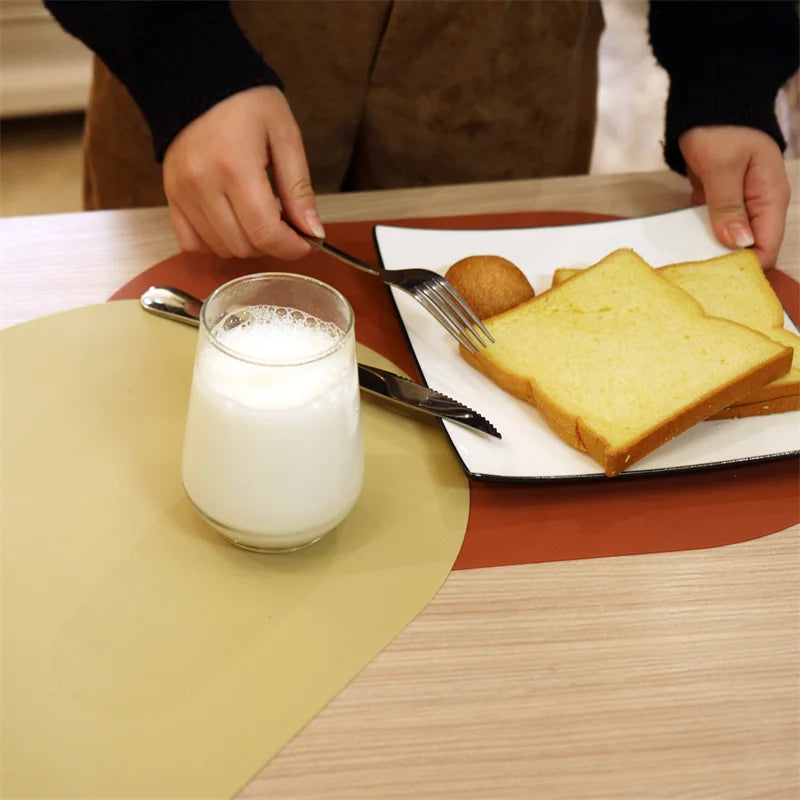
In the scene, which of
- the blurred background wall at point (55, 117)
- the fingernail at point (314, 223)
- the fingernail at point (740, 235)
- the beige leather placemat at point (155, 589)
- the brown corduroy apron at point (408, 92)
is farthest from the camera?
the blurred background wall at point (55, 117)

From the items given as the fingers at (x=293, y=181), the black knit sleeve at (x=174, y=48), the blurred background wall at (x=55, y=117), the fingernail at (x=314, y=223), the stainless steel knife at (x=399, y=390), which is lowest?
the blurred background wall at (x=55, y=117)

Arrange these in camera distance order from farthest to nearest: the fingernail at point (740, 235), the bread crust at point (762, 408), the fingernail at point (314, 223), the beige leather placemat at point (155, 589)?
1. the fingernail at point (740, 235)
2. the fingernail at point (314, 223)
3. the bread crust at point (762, 408)
4. the beige leather placemat at point (155, 589)

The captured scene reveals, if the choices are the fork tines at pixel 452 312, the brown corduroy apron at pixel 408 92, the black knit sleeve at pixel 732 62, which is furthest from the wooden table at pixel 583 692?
the brown corduroy apron at pixel 408 92

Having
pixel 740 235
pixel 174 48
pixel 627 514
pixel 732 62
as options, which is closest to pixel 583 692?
pixel 627 514

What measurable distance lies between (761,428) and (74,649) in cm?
57

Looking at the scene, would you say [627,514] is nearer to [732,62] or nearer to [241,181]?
[241,181]

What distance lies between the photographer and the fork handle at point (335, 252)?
0.90 m

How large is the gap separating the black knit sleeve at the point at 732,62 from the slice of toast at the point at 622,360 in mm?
323

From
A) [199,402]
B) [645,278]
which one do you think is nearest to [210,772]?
[199,402]

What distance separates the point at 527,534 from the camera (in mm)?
Answer: 682

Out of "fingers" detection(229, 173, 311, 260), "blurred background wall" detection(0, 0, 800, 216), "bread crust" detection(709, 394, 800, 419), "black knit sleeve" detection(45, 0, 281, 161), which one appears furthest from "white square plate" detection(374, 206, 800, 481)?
"blurred background wall" detection(0, 0, 800, 216)

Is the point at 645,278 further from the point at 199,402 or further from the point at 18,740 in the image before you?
the point at 18,740

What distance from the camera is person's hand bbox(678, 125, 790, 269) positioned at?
3.31 ft

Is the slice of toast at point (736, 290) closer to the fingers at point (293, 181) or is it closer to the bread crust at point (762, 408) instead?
the bread crust at point (762, 408)
